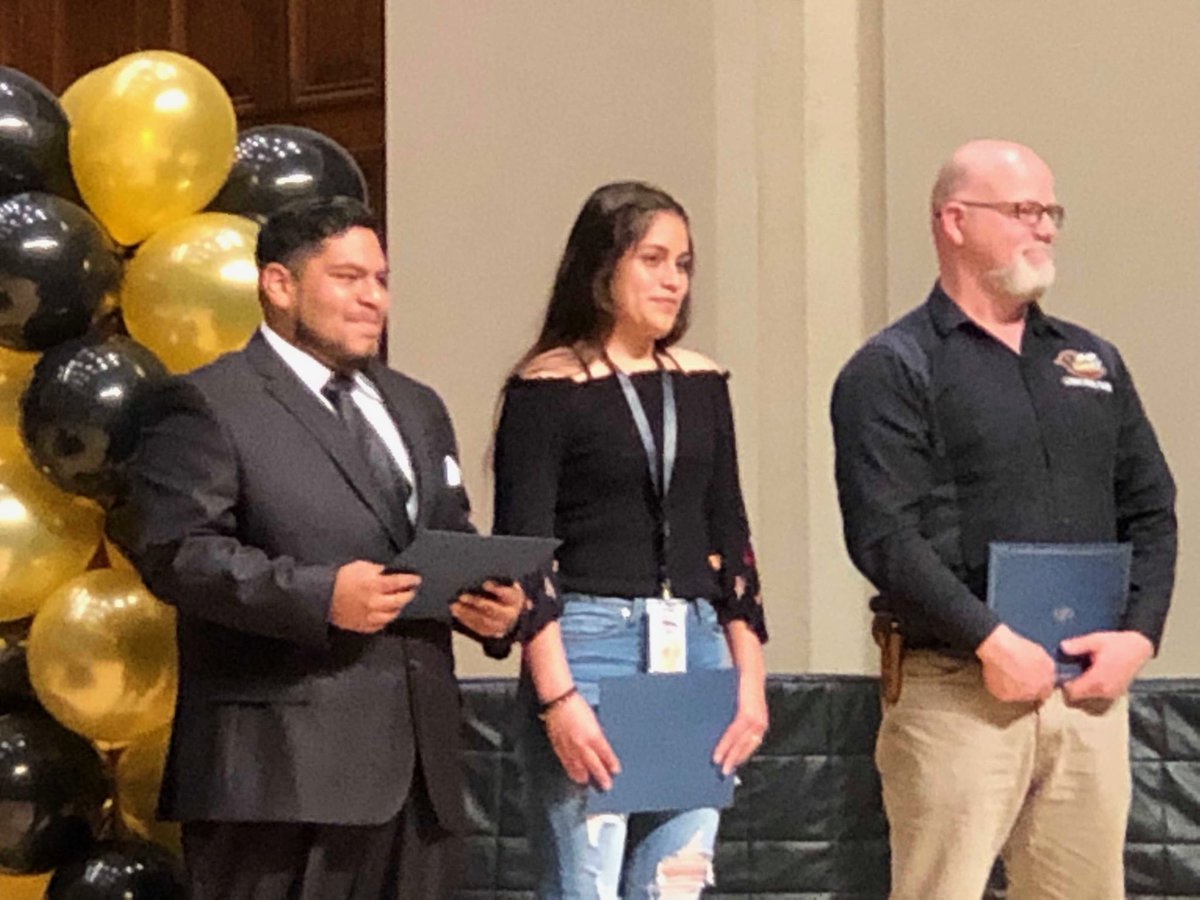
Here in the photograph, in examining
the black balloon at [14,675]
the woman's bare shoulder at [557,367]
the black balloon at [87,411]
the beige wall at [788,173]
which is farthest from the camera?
the beige wall at [788,173]

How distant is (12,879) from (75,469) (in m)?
0.72

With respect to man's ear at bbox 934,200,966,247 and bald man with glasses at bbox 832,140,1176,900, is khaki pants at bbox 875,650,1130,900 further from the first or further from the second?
man's ear at bbox 934,200,966,247

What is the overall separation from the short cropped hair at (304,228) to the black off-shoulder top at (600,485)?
1.14 ft

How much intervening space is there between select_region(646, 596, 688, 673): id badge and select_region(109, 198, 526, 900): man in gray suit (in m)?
0.23

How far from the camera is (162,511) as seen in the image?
2068 millimetres

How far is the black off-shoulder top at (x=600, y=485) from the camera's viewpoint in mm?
2359

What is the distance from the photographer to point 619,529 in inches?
93.3

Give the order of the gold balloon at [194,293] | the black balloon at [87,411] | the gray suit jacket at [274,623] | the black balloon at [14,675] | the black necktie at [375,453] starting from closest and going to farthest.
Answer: the gray suit jacket at [274,623] → the black necktie at [375,453] → the black balloon at [87,411] → the gold balloon at [194,293] → the black balloon at [14,675]

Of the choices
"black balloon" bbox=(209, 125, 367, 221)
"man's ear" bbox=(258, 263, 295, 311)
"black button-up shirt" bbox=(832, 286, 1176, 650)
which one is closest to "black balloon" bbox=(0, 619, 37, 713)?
"black balloon" bbox=(209, 125, 367, 221)

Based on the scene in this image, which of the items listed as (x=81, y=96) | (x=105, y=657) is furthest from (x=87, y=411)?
(x=81, y=96)

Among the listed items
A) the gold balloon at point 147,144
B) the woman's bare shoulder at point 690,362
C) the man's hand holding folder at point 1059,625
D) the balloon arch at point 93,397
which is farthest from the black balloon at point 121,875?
the man's hand holding folder at point 1059,625

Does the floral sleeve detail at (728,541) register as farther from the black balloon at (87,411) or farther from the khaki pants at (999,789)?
the black balloon at (87,411)

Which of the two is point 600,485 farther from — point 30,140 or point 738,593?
point 30,140

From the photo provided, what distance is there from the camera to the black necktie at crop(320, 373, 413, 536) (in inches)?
86.0
